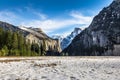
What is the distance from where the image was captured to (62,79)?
21703 millimetres

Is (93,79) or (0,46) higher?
(0,46)

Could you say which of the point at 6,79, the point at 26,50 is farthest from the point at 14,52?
the point at 6,79

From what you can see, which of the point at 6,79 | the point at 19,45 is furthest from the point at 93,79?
the point at 19,45

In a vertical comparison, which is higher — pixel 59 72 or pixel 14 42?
pixel 14 42

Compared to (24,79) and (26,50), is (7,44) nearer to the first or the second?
(26,50)

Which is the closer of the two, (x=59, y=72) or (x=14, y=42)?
(x=59, y=72)

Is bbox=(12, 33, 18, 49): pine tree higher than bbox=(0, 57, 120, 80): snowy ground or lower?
higher

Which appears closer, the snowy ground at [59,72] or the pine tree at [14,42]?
the snowy ground at [59,72]

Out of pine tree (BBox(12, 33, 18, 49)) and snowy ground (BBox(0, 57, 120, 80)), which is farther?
pine tree (BBox(12, 33, 18, 49))

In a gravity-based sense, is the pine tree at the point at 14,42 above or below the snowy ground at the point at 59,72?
above

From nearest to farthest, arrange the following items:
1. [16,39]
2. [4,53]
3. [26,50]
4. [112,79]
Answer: [112,79]
[4,53]
[16,39]
[26,50]

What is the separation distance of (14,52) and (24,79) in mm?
118343

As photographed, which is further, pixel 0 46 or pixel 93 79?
pixel 0 46

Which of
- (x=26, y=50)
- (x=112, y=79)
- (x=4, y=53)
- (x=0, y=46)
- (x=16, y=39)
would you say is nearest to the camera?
(x=112, y=79)
